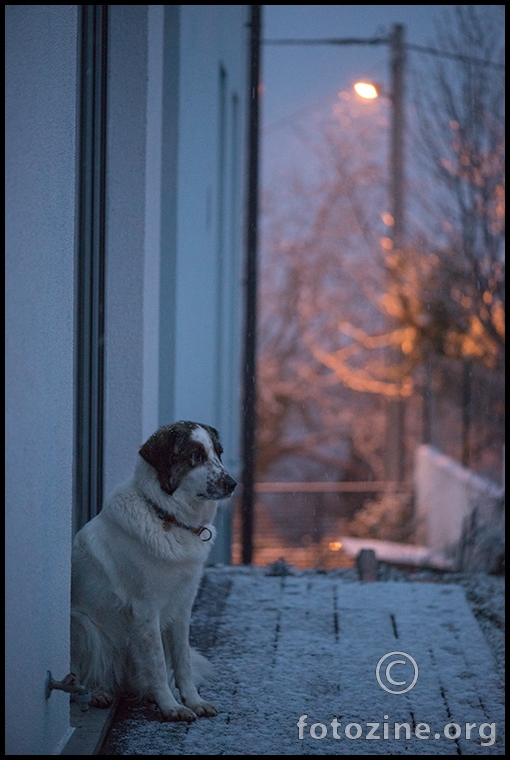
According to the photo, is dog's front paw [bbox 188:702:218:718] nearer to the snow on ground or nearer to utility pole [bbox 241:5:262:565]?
the snow on ground

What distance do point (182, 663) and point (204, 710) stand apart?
177 millimetres

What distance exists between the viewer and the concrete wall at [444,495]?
10.2 m

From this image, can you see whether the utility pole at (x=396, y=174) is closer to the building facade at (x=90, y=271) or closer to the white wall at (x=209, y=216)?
the white wall at (x=209, y=216)

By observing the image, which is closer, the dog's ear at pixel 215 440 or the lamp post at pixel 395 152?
the dog's ear at pixel 215 440

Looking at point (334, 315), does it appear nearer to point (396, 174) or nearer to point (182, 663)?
point (396, 174)

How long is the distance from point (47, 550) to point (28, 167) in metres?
1.05

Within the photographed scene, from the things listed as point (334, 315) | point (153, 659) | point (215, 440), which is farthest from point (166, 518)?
point (334, 315)

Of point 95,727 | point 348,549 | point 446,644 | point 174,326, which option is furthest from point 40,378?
point 348,549

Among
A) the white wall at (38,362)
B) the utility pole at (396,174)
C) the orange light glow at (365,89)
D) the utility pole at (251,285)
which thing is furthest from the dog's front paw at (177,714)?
the utility pole at (396,174)

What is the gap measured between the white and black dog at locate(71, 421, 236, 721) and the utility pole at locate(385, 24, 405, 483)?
519 inches

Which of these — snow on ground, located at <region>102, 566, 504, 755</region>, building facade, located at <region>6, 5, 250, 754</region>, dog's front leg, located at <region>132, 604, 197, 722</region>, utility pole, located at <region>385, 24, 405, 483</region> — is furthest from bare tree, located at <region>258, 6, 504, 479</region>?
dog's front leg, located at <region>132, 604, 197, 722</region>

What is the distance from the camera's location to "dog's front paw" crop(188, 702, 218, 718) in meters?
3.40

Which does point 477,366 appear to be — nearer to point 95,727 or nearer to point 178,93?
point 178,93

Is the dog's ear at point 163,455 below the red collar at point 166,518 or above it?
above
